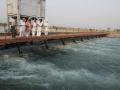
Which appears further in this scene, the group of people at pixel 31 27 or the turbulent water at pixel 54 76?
the group of people at pixel 31 27

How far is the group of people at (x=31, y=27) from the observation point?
63.5 ft

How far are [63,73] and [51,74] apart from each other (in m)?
0.85

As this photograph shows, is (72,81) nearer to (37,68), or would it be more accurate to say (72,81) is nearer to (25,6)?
(37,68)

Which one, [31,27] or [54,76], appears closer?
[54,76]

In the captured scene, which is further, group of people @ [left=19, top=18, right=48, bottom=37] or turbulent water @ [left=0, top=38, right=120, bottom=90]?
group of people @ [left=19, top=18, right=48, bottom=37]

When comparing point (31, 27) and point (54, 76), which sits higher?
point (31, 27)

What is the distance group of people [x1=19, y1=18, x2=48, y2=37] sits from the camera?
19.3 metres

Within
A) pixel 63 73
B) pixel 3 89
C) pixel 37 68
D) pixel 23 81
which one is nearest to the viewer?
pixel 3 89

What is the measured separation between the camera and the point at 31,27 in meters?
21.6

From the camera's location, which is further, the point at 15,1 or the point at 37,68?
the point at 15,1

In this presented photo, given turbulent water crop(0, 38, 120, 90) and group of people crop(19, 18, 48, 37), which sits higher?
group of people crop(19, 18, 48, 37)

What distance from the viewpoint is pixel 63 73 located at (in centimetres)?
1388

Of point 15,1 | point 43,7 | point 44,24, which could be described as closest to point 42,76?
point 44,24

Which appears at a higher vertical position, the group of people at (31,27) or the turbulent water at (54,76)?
the group of people at (31,27)
